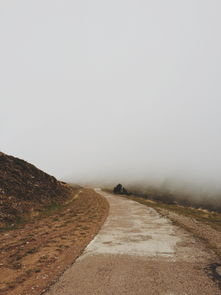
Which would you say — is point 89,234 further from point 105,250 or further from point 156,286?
point 156,286

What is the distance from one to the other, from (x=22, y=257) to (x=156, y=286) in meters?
5.86

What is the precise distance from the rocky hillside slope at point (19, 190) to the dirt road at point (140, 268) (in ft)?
31.9

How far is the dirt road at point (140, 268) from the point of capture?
6.08 meters

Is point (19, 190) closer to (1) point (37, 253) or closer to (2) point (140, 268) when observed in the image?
(1) point (37, 253)

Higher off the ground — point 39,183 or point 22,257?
point 39,183

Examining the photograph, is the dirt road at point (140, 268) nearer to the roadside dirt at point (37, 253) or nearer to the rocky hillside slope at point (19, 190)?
the roadside dirt at point (37, 253)

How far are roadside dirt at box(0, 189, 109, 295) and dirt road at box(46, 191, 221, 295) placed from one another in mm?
537

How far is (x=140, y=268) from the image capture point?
297 inches

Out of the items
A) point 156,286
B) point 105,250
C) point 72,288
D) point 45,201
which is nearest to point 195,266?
point 156,286

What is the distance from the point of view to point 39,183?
30.6 m

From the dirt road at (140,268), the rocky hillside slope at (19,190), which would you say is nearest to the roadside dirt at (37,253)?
the dirt road at (140,268)

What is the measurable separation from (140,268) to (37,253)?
479cm

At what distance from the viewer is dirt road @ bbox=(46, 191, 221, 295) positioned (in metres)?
6.08

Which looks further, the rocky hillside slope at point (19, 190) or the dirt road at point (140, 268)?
the rocky hillside slope at point (19, 190)
